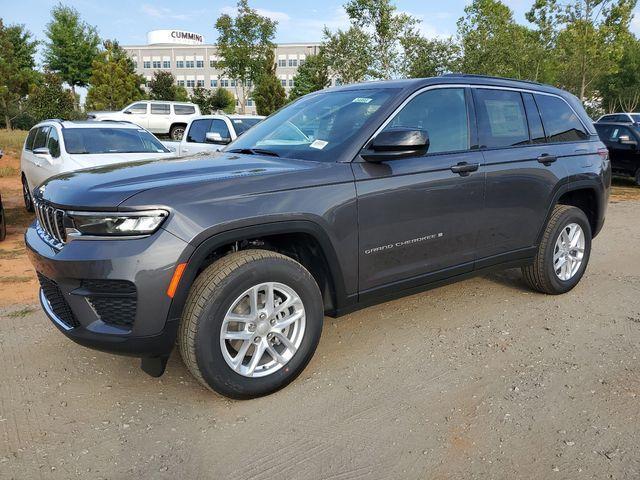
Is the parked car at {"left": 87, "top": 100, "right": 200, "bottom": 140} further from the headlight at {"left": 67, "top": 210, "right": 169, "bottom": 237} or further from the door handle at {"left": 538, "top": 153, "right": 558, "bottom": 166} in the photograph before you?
the headlight at {"left": 67, "top": 210, "right": 169, "bottom": 237}

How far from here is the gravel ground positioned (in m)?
2.43

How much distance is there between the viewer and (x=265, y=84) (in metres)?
35.8

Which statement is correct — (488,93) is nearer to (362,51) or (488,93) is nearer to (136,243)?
(136,243)

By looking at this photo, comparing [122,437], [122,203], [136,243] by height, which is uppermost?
[122,203]

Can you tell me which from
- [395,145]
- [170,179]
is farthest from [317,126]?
[170,179]

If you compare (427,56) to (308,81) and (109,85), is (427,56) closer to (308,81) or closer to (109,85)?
(109,85)

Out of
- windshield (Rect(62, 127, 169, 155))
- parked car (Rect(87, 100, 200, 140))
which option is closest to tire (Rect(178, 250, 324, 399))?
windshield (Rect(62, 127, 169, 155))

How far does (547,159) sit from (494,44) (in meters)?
22.2

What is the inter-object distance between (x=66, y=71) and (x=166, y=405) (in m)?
39.5

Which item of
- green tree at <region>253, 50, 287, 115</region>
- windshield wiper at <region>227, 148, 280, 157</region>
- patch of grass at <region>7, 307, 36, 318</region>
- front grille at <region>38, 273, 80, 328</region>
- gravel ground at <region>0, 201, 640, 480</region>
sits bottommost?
patch of grass at <region>7, 307, 36, 318</region>

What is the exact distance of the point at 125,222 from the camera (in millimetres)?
2551

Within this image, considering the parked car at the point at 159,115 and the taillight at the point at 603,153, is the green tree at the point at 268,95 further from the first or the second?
the taillight at the point at 603,153

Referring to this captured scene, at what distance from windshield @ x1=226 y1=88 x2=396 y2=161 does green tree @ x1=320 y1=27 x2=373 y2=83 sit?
21.8 m

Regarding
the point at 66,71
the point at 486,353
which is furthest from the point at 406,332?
the point at 66,71
